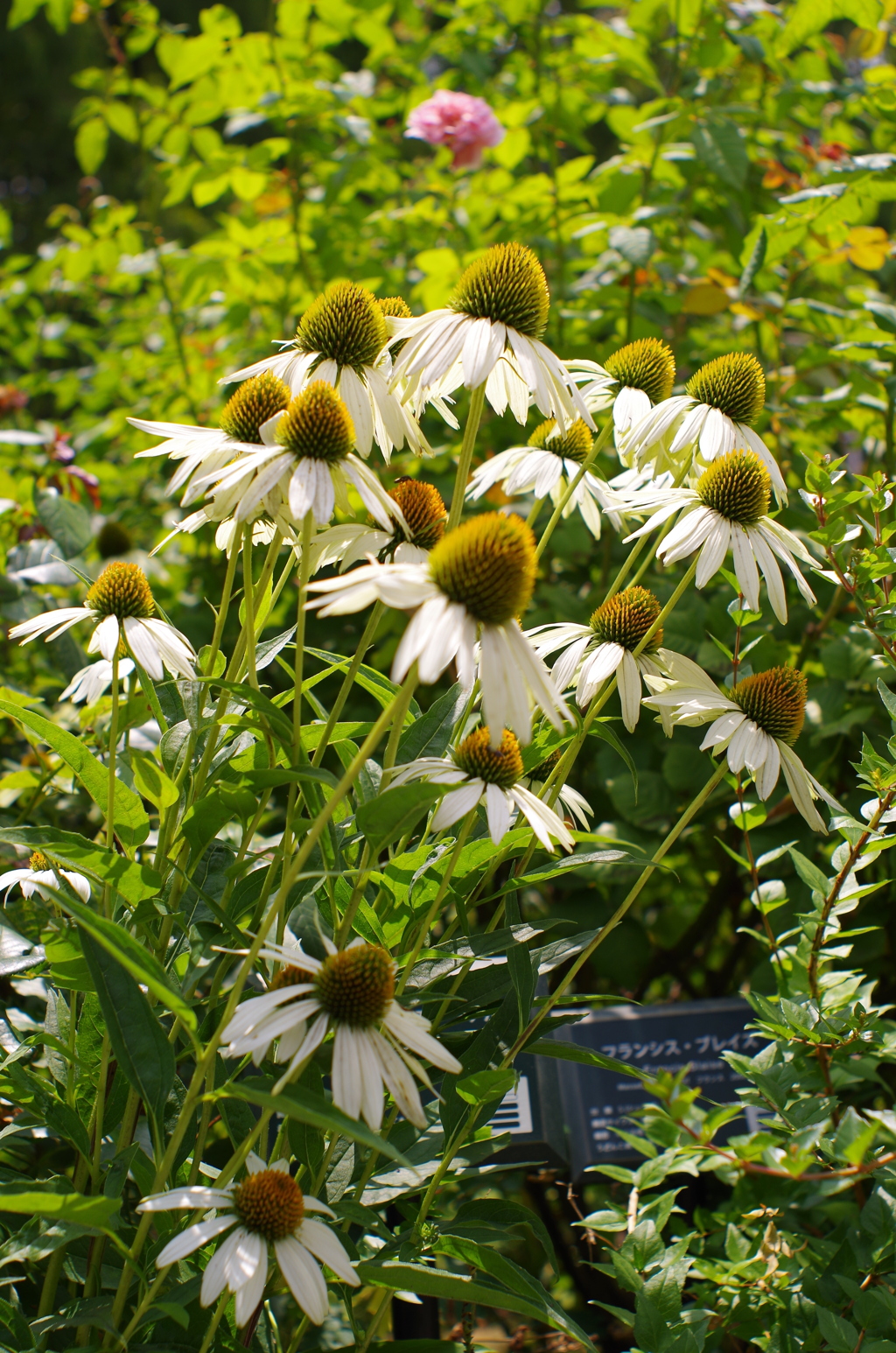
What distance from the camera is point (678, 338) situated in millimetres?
1701

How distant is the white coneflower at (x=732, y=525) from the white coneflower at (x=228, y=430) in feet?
0.94

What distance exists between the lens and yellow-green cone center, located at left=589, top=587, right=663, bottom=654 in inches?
31.1

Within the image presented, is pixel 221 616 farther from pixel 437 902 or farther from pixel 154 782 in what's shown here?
pixel 437 902

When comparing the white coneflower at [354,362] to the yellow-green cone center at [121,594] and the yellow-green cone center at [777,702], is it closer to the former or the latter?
the yellow-green cone center at [121,594]

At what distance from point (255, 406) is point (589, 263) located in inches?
51.8

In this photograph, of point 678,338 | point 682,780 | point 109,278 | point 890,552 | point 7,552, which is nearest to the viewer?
point 890,552

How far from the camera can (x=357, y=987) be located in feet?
1.77

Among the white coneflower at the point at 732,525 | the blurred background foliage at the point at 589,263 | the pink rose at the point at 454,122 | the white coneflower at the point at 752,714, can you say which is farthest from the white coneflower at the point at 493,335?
the pink rose at the point at 454,122

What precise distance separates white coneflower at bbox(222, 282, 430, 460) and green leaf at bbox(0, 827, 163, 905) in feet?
1.14

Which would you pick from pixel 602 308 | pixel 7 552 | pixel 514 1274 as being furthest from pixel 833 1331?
pixel 602 308

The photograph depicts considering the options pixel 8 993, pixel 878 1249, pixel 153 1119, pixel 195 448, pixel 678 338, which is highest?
pixel 195 448

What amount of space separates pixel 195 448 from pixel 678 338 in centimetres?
128

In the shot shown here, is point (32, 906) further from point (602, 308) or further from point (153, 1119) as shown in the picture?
point (602, 308)

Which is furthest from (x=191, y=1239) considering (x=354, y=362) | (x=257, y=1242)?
(x=354, y=362)
